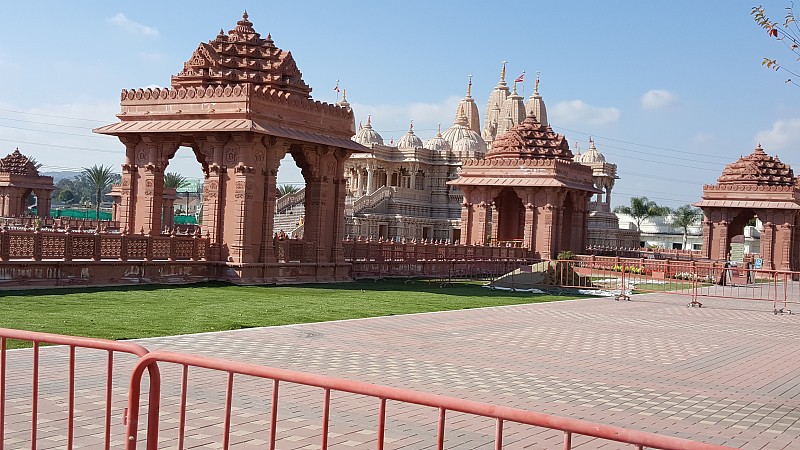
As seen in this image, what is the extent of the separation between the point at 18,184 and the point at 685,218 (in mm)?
70537

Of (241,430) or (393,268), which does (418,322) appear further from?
(393,268)

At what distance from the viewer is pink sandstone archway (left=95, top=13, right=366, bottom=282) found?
2297 cm

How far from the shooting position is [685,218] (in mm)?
100875

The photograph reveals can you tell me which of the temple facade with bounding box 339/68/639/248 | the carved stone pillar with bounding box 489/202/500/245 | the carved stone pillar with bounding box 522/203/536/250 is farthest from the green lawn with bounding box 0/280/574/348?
the temple facade with bounding box 339/68/639/248

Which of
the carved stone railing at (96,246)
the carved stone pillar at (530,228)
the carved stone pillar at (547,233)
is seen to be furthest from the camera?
the carved stone pillar at (530,228)

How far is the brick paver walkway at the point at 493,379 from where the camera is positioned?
25.3ft

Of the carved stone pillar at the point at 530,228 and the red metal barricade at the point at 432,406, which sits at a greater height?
the carved stone pillar at the point at 530,228

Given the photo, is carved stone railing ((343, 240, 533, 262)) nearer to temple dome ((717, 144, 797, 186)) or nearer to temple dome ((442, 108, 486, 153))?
temple dome ((717, 144, 797, 186))

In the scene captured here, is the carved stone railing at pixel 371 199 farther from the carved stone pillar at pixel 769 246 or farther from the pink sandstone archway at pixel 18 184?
the carved stone pillar at pixel 769 246

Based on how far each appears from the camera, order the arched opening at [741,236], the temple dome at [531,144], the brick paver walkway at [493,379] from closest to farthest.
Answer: the brick paver walkway at [493,379], the temple dome at [531,144], the arched opening at [741,236]

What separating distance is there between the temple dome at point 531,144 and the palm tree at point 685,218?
56.0 meters

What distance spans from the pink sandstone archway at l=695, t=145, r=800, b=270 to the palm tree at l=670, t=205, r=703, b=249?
47.3 meters

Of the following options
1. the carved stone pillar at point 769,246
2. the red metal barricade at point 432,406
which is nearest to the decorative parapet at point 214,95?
the red metal barricade at point 432,406

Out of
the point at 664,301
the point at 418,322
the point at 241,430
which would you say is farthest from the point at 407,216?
the point at 241,430
